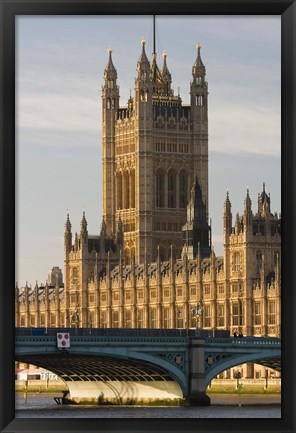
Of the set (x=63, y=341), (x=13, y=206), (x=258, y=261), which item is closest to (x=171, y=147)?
(x=258, y=261)

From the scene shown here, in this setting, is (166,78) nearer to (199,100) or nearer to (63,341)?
(199,100)

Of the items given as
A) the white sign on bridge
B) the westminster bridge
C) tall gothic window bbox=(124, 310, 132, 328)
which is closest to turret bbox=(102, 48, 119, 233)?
tall gothic window bbox=(124, 310, 132, 328)

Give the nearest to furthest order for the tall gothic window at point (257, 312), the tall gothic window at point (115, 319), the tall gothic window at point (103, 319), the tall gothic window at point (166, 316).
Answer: the tall gothic window at point (257, 312)
the tall gothic window at point (166, 316)
the tall gothic window at point (115, 319)
the tall gothic window at point (103, 319)

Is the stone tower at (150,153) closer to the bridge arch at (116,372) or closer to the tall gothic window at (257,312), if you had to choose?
the tall gothic window at (257,312)

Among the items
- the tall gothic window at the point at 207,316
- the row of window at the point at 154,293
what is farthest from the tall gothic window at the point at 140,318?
the tall gothic window at the point at 207,316

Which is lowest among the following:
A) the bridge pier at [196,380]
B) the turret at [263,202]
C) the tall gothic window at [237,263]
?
the bridge pier at [196,380]

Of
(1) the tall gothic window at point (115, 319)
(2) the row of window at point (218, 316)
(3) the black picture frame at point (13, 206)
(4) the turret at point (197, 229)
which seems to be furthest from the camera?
(1) the tall gothic window at point (115, 319)

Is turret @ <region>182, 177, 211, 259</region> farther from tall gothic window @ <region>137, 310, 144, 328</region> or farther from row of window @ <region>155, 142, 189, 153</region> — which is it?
row of window @ <region>155, 142, 189, 153</region>
